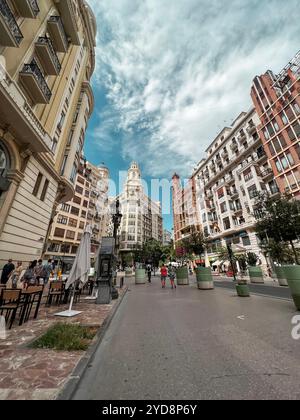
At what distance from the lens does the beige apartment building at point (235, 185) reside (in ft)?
98.2

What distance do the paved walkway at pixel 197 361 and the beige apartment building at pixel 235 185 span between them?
989 inches

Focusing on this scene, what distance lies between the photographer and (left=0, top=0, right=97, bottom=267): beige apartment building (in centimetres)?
930

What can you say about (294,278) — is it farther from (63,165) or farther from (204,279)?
(63,165)

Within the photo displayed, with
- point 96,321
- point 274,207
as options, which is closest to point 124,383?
point 96,321

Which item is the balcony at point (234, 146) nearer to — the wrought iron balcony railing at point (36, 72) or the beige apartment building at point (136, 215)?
the wrought iron balcony railing at point (36, 72)

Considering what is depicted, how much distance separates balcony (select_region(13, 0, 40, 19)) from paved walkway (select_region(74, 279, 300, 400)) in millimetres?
17616

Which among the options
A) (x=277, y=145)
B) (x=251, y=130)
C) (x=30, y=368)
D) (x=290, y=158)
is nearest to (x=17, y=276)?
(x=30, y=368)

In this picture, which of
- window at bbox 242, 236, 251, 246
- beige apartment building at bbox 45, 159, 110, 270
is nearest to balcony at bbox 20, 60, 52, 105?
beige apartment building at bbox 45, 159, 110, 270

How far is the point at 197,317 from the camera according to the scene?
20.2 feet

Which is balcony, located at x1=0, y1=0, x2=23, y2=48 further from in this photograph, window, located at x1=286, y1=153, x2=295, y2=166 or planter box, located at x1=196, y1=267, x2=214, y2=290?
window, located at x1=286, y1=153, x2=295, y2=166

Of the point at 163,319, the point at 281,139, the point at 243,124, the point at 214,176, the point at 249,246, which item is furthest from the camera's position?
the point at 214,176

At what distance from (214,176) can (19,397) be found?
142 feet

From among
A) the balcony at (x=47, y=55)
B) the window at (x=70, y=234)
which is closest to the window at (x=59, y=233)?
the window at (x=70, y=234)

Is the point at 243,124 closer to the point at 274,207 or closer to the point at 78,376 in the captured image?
the point at 274,207
